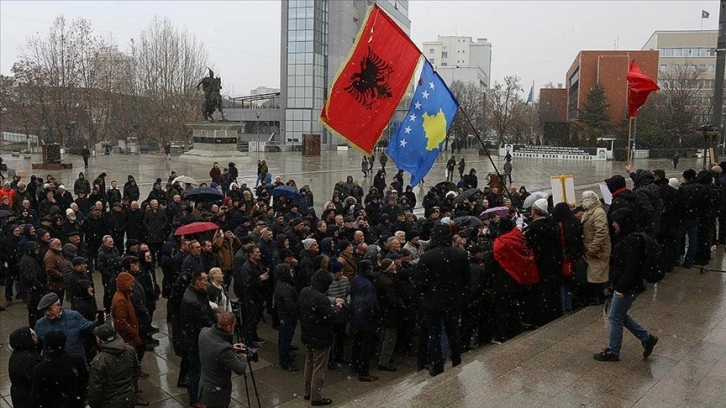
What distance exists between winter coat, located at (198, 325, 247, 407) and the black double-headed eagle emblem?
510cm

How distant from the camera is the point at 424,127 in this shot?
9930 mm

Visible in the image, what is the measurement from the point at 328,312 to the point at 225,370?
1491 millimetres

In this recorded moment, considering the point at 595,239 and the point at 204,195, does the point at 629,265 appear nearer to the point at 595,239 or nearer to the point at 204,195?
the point at 595,239

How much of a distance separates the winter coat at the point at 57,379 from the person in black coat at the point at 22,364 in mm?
186

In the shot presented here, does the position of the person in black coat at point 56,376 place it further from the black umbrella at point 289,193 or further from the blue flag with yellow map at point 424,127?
the black umbrella at point 289,193

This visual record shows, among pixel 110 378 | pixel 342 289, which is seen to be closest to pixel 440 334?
pixel 342 289

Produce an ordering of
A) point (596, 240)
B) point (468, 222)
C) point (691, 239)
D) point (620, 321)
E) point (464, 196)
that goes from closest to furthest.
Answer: point (620, 321)
point (596, 240)
point (691, 239)
point (468, 222)
point (464, 196)

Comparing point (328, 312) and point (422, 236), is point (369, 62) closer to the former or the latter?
point (422, 236)

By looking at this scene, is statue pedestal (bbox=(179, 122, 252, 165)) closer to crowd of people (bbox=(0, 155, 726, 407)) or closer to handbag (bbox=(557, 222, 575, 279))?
crowd of people (bbox=(0, 155, 726, 407))

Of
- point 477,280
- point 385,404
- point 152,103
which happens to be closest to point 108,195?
point 477,280

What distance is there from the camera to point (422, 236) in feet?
35.2

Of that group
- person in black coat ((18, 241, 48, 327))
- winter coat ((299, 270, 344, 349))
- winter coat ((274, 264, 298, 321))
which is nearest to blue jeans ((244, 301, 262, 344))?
winter coat ((274, 264, 298, 321))

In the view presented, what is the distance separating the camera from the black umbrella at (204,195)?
1377cm

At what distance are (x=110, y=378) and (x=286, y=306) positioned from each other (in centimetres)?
243
